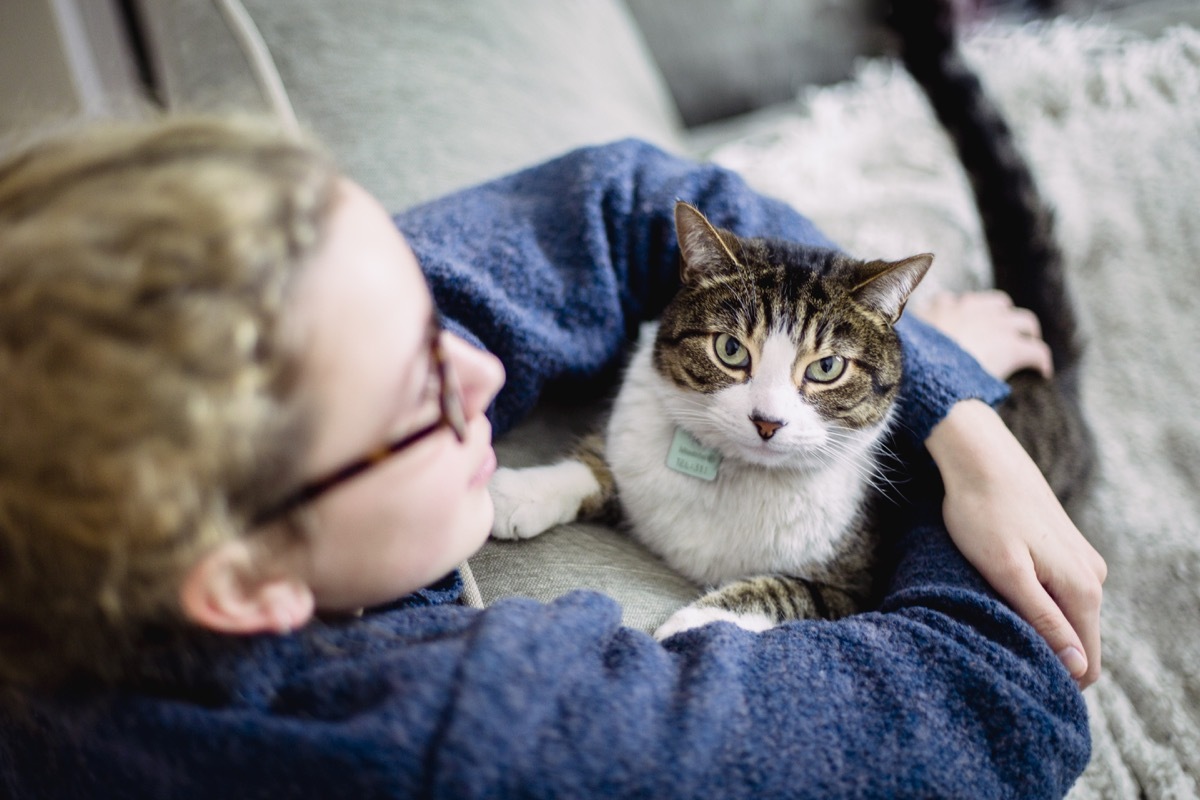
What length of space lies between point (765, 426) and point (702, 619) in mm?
245

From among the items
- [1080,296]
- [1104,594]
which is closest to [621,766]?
[1104,594]

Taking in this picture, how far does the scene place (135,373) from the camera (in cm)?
47

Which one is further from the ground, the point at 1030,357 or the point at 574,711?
the point at 574,711

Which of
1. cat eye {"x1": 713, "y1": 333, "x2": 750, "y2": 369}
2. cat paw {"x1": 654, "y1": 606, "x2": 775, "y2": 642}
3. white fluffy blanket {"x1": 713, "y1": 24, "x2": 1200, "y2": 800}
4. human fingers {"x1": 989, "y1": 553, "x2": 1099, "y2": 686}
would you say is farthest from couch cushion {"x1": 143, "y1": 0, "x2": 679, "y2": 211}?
human fingers {"x1": 989, "y1": 553, "x2": 1099, "y2": 686}

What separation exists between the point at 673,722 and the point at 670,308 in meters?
0.59

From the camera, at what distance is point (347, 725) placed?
56 centimetres

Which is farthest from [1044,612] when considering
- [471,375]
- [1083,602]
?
[471,375]

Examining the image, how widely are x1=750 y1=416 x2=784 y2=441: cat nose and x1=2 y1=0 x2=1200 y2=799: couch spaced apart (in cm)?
24

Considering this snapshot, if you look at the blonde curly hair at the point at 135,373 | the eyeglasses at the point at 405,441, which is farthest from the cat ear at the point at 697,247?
the blonde curly hair at the point at 135,373

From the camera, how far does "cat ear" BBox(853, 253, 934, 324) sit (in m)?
0.91

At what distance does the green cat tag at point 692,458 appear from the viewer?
1009mm

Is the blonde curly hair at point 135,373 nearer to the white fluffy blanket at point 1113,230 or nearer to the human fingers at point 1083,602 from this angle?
the human fingers at point 1083,602

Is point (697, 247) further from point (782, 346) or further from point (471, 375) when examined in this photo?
point (471, 375)

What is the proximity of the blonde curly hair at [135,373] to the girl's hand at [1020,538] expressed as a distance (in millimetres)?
754
